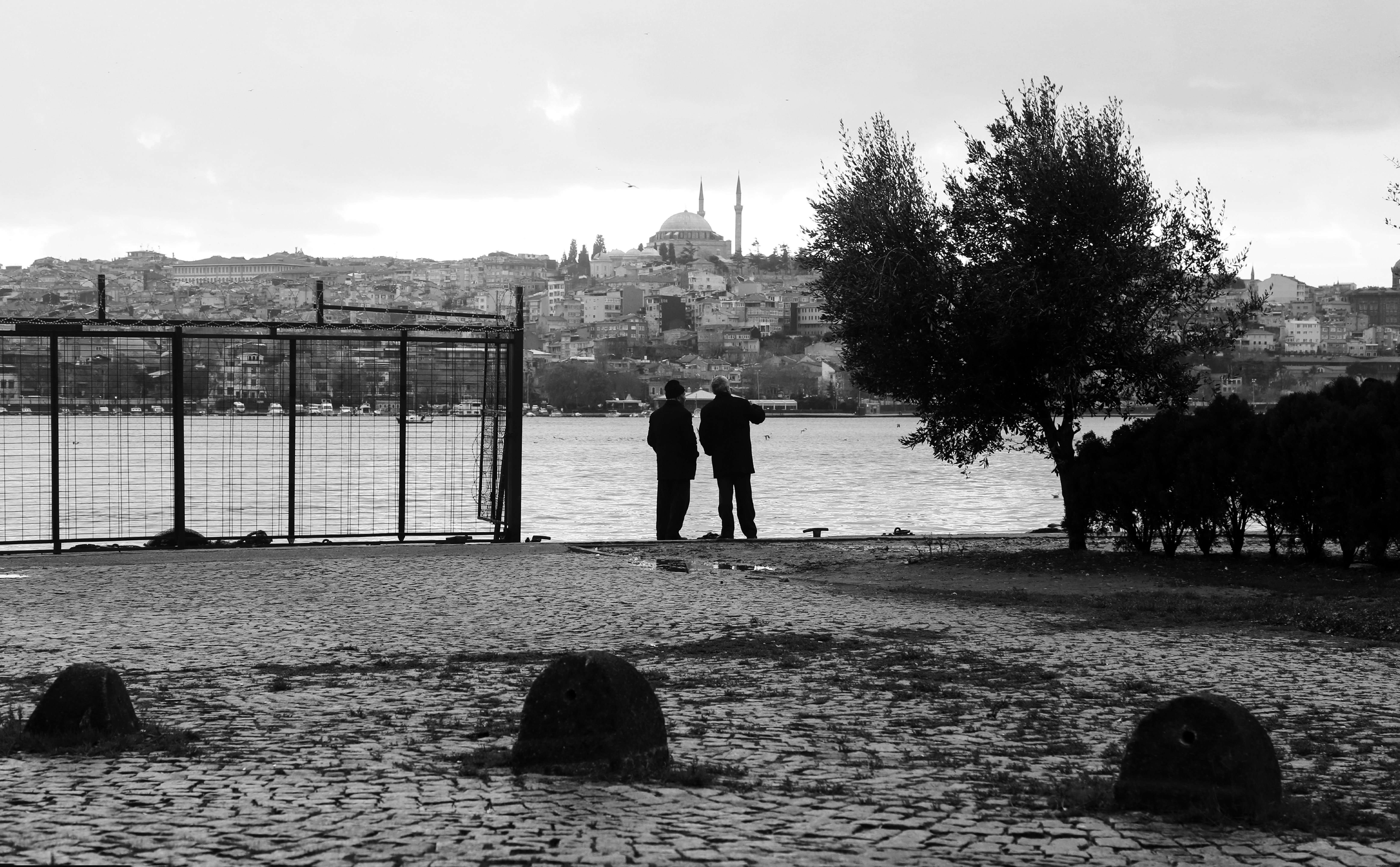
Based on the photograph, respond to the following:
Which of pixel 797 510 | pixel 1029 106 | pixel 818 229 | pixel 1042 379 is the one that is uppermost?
pixel 1029 106

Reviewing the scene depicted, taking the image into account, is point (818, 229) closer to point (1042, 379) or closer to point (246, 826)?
point (1042, 379)

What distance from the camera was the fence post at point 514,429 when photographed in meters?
16.5

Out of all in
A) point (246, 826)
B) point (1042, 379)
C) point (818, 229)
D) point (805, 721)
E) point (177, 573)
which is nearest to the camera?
point (246, 826)

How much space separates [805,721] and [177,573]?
7797mm

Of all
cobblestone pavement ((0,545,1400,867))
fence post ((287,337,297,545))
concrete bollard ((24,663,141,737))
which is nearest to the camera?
cobblestone pavement ((0,545,1400,867))

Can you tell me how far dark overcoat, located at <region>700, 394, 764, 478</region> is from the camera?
683 inches

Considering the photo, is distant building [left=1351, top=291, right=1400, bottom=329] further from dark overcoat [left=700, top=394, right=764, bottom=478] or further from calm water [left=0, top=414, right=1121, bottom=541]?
dark overcoat [left=700, top=394, right=764, bottom=478]

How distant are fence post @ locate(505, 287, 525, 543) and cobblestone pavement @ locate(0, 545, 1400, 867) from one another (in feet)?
14.7

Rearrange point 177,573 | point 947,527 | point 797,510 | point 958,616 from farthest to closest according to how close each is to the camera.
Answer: point 797,510, point 947,527, point 177,573, point 958,616

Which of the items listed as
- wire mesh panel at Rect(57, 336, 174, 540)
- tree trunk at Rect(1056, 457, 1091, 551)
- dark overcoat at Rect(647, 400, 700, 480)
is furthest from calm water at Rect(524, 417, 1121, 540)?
wire mesh panel at Rect(57, 336, 174, 540)

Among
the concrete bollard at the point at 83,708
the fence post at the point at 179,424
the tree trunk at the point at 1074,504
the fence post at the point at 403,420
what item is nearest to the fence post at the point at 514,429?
the fence post at the point at 403,420

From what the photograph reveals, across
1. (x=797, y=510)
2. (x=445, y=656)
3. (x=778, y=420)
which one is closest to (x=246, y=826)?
(x=445, y=656)

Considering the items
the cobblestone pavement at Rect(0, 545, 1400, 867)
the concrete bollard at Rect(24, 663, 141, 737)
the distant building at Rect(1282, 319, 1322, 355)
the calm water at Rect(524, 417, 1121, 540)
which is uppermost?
the distant building at Rect(1282, 319, 1322, 355)

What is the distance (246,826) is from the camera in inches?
Answer: 183
